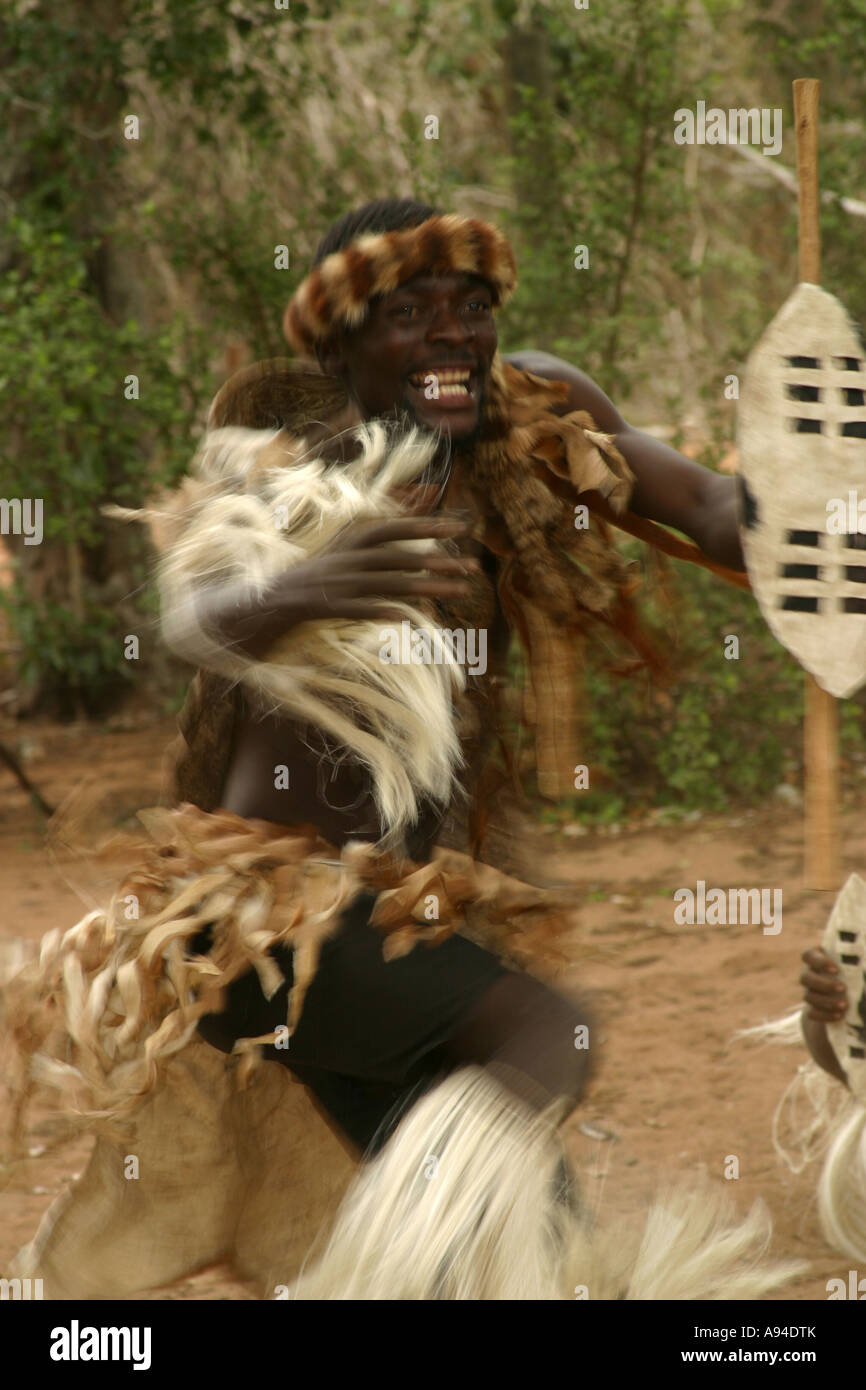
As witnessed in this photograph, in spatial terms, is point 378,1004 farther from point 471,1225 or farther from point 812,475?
point 812,475

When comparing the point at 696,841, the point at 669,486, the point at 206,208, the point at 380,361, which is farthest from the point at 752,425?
the point at 206,208

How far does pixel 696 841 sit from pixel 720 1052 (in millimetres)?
2015

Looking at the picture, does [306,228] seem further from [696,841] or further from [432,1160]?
[432,1160]

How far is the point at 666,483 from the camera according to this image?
2.76 metres

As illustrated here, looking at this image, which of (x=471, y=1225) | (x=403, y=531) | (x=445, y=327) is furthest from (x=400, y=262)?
(x=471, y=1225)

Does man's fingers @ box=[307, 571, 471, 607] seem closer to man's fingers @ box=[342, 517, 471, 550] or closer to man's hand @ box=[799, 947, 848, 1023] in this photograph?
man's fingers @ box=[342, 517, 471, 550]

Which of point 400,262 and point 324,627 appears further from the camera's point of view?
point 400,262

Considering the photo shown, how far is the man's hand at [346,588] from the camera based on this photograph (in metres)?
2.04

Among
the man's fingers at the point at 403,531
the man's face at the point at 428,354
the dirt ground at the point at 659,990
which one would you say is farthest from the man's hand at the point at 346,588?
the dirt ground at the point at 659,990

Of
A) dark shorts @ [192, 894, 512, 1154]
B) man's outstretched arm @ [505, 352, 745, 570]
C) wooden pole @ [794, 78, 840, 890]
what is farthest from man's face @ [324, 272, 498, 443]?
dark shorts @ [192, 894, 512, 1154]

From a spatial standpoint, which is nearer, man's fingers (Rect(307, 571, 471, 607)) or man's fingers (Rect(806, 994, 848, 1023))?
man's fingers (Rect(307, 571, 471, 607))

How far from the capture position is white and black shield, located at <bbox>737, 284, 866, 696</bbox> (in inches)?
94.1

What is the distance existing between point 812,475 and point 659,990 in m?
2.65

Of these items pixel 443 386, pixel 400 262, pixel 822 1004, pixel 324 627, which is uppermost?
pixel 400 262
